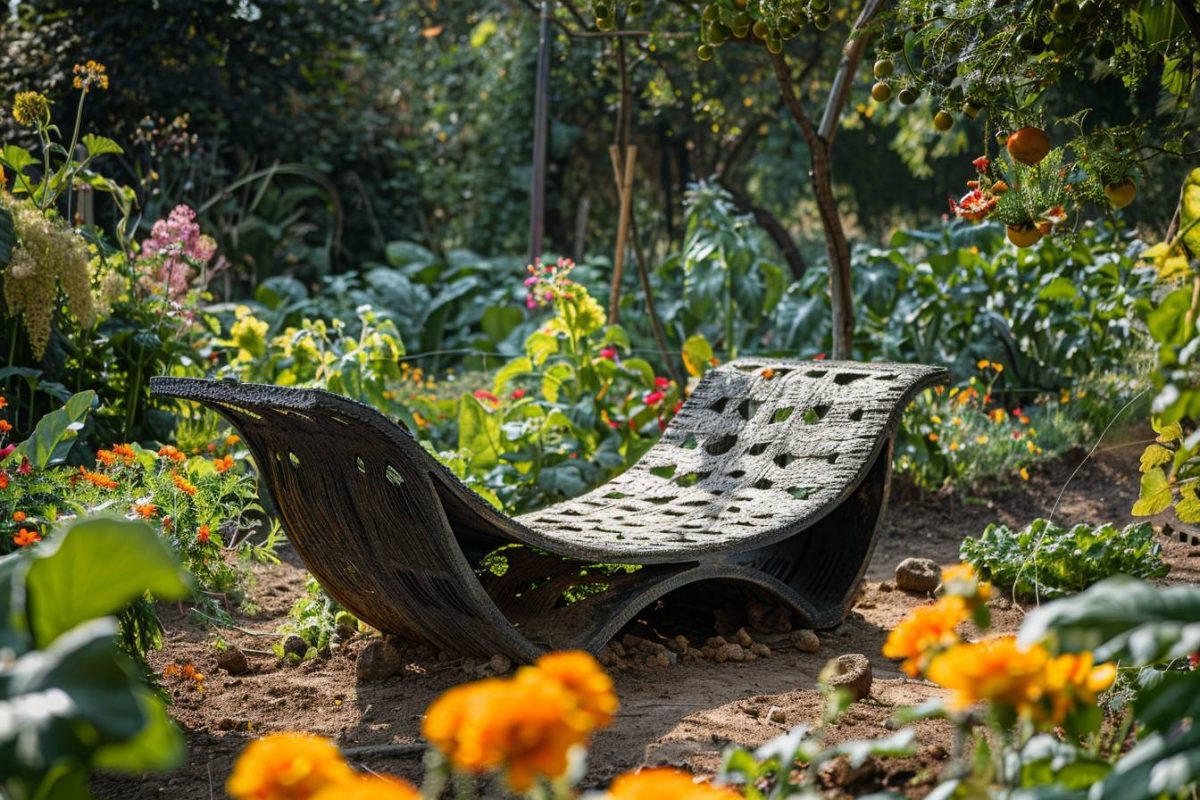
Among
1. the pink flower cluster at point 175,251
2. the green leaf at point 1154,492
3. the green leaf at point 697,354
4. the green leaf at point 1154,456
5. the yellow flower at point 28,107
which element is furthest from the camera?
the green leaf at point 697,354

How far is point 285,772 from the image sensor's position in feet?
2.98

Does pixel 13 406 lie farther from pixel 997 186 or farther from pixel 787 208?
pixel 787 208

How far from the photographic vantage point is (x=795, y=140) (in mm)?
12539

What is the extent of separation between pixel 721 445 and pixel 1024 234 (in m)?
1.47

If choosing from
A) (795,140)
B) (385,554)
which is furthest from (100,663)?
(795,140)

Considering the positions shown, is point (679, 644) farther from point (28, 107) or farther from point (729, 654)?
point (28, 107)

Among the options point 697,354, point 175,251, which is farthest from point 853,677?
point 175,251

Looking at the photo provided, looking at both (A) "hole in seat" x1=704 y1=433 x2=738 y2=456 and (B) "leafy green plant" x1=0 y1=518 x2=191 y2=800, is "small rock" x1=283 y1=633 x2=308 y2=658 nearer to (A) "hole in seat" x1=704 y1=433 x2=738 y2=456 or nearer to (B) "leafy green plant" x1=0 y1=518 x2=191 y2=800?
(A) "hole in seat" x1=704 y1=433 x2=738 y2=456

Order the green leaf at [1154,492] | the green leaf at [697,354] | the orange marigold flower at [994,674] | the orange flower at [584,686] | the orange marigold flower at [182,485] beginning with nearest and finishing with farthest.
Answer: the orange flower at [584,686], the orange marigold flower at [994,674], the green leaf at [1154,492], the orange marigold flower at [182,485], the green leaf at [697,354]

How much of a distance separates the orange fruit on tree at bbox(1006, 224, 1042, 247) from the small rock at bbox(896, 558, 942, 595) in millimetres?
1525

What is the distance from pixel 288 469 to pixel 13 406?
60.0 inches

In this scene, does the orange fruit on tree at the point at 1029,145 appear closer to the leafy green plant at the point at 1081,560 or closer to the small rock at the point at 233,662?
the leafy green plant at the point at 1081,560

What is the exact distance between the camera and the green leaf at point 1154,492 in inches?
79.0

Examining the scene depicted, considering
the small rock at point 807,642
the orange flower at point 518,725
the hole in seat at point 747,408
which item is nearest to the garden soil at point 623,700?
the small rock at point 807,642
